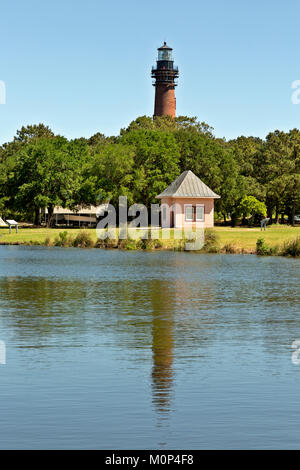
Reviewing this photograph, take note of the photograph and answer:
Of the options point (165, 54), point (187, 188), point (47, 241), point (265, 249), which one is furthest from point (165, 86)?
point (265, 249)

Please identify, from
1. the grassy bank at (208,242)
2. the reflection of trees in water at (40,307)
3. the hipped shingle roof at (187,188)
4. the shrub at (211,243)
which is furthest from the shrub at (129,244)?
the reflection of trees in water at (40,307)

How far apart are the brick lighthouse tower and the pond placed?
104m

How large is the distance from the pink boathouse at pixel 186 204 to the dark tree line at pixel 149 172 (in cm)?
402

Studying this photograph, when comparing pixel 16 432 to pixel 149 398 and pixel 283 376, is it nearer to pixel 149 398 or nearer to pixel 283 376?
pixel 149 398

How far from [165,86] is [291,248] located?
8647cm

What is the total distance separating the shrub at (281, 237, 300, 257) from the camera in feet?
189

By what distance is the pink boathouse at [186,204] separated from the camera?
89.4 meters

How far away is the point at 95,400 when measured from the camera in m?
15.1

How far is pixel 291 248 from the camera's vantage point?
5812 centimetres

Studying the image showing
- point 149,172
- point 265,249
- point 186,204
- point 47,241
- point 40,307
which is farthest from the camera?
point 149,172

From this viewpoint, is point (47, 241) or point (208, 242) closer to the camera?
point (208, 242)

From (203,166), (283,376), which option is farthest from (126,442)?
(203,166)

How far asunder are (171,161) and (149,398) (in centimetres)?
8276

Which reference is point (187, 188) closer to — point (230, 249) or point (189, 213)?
point (189, 213)
